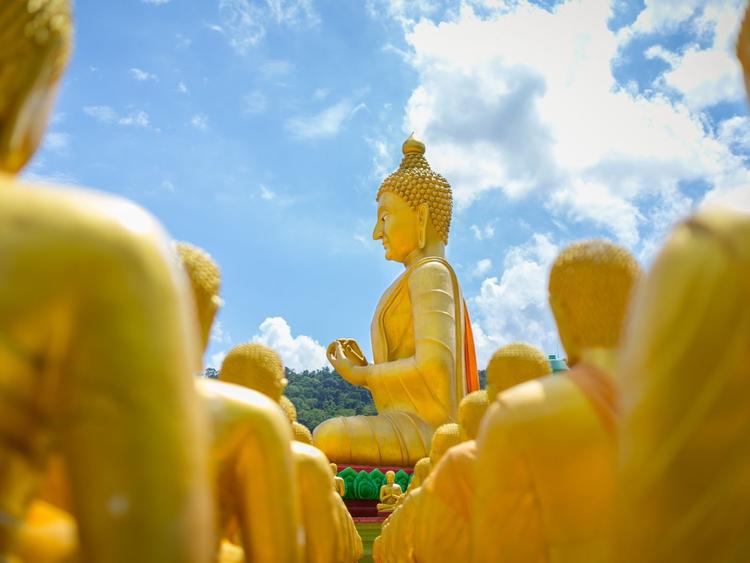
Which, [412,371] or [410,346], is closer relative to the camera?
[412,371]

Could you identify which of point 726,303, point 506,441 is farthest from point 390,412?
point 726,303

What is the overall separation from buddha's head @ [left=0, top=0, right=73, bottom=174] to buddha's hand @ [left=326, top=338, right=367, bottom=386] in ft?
29.6

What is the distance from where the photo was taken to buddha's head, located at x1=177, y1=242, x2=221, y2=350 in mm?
2332

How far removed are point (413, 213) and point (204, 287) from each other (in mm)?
8878

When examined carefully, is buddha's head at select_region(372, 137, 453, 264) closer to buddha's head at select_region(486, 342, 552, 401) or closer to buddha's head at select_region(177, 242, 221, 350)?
buddha's head at select_region(486, 342, 552, 401)

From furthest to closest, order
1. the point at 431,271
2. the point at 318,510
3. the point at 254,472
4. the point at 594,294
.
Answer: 1. the point at 431,271
2. the point at 318,510
3. the point at 594,294
4. the point at 254,472

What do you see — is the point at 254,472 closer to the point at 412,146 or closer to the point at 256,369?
the point at 256,369

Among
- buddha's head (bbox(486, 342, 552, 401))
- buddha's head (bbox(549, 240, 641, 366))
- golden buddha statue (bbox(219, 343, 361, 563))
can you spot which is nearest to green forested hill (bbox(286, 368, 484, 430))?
buddha's head (bbox(486, 342, 552, 401))

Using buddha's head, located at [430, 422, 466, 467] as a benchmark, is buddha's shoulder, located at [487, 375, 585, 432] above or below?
below

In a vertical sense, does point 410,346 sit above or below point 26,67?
above

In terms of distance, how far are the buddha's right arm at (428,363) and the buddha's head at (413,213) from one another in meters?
0.86

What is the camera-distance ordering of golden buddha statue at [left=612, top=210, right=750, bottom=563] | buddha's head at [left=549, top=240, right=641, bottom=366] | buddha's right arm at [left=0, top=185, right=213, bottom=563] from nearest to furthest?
1. buddha's right arm at [left=0, top=185, right=213, bottom=563]
2. golden buddha statue at [left=612, top=210, right=750, bottom=563]
3. buddha's head at [left=549, top=240, right=641, bottom=366]

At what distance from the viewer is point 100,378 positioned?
111 centimetres

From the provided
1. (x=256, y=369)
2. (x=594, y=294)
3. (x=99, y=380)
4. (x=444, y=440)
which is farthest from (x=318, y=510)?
(x=444, y=440)
